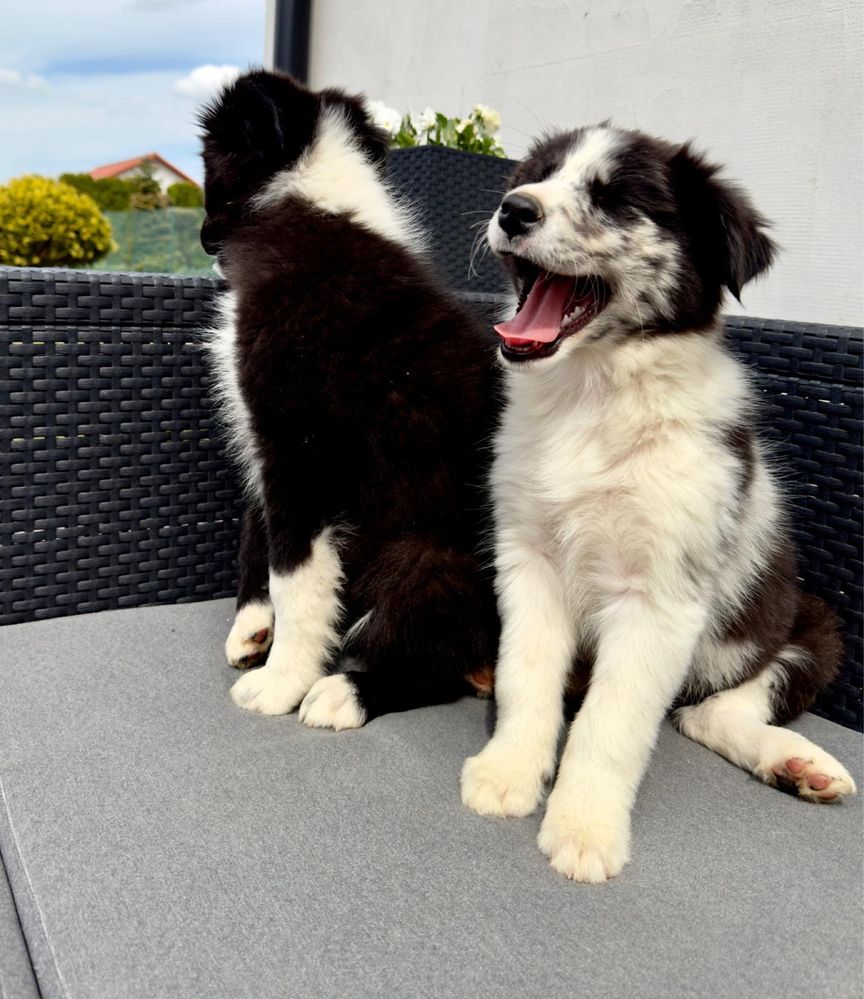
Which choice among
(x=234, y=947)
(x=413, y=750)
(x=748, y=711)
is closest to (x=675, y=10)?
(x=748, y=711)

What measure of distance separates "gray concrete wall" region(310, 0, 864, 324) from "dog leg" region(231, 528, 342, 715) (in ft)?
6.95

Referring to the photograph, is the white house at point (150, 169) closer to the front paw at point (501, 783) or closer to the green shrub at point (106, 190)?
the green shrub at point (106, 190)

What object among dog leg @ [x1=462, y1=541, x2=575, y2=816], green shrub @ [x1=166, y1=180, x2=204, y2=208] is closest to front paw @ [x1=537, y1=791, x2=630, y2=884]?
dog leg @ [x1=462, y1=541, x2=575, y2=816]

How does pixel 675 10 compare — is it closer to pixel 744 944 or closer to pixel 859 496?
pixel 859 496

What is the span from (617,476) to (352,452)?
65 cm

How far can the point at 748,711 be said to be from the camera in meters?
2.03

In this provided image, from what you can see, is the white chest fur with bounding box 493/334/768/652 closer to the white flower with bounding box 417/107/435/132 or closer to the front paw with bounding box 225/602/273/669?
the front paw with bounding box 225/602/273/669

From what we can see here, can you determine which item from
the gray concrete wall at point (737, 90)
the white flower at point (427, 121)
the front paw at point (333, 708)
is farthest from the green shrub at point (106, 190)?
the front paw at point (333, 708)

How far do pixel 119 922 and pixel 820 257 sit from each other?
303 cm

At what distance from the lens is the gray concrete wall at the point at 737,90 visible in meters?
3.05

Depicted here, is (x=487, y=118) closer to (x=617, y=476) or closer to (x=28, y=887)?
(x=617, y=476)

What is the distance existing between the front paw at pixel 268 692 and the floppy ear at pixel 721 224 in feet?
4.23

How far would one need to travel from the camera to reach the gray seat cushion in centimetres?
126

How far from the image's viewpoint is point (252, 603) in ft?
7.80
